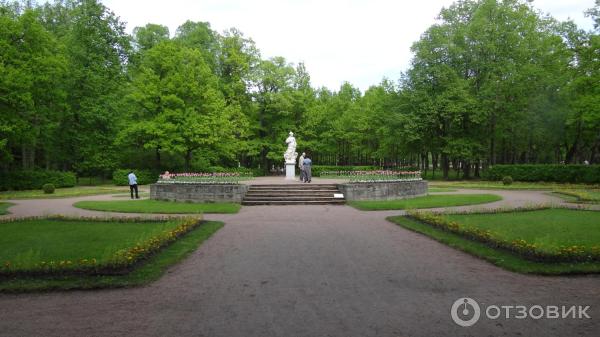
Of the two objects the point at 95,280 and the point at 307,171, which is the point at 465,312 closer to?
the point at 95,280

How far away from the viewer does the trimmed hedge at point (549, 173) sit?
31359 mm

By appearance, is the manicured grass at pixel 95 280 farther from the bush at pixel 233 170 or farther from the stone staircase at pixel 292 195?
the bush at pixel 233 170

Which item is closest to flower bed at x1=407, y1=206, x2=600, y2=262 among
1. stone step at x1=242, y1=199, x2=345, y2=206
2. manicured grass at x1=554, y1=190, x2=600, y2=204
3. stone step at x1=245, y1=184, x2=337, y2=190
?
stone step at x1=242, y1=199, x2=345, y2=206

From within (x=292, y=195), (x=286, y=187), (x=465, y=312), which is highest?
(x=286, y=187)

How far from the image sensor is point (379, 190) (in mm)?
20828

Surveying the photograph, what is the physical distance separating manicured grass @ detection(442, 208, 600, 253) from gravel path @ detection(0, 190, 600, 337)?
1.80m

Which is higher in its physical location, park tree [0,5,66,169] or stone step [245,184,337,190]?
park tree [0,5,66,169]

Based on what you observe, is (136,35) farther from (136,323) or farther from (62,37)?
(136,323)

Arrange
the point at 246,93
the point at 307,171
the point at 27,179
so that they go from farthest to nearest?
Result: the point at 246,93
the point at 27,179
the point at 307,171

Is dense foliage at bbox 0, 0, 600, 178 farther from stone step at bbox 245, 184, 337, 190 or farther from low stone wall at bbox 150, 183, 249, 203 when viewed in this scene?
stone step at bbox 245, 184, 337, 190

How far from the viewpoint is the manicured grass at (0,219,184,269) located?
8.13 m
